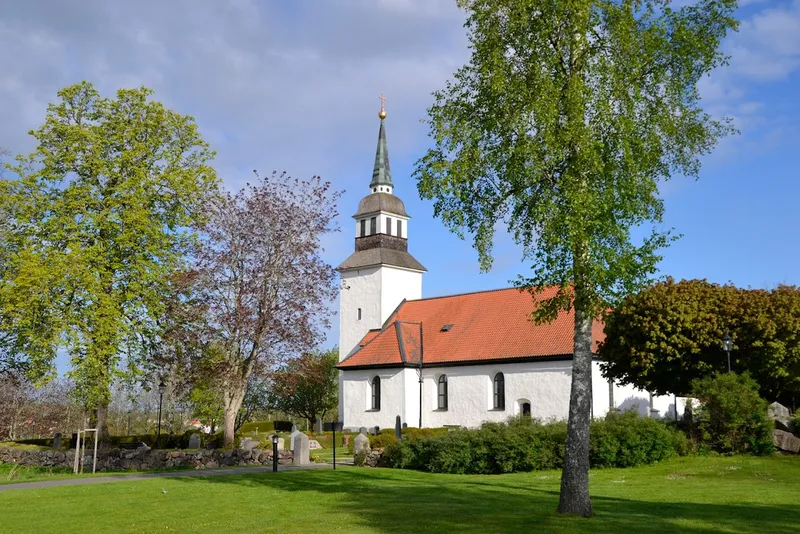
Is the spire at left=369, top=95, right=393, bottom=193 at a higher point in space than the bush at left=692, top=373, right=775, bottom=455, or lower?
higher

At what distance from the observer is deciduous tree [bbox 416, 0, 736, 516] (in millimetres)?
12766

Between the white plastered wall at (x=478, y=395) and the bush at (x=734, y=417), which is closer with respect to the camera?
the bush at (x=734, y=417)

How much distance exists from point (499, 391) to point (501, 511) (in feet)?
94.8

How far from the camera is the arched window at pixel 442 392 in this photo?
145 ft

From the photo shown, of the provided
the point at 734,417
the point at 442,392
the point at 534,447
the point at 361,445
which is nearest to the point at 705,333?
the point at 734,417

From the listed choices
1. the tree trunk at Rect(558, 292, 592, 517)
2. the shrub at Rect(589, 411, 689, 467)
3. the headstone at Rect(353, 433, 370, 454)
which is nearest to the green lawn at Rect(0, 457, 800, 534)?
the tree trunk at Rect(558, 292, 592, 517)

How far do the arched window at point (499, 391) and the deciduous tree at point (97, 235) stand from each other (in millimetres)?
19323

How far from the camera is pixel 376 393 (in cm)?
4647

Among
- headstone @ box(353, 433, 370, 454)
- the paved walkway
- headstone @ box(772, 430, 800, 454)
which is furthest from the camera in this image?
headstone @ box(353, 433, 370, 454)

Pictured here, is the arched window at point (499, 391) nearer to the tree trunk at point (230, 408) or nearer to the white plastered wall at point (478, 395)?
the white plastered wall at point (478, 395)

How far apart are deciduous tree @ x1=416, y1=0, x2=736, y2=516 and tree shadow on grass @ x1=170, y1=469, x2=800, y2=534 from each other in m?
1.02

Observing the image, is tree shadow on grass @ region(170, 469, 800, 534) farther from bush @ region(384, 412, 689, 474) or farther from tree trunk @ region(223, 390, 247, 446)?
tree trunk @ region(223, 390, 247, 446)

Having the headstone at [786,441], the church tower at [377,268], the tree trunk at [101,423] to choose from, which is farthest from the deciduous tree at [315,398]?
the headstone at [786,441]

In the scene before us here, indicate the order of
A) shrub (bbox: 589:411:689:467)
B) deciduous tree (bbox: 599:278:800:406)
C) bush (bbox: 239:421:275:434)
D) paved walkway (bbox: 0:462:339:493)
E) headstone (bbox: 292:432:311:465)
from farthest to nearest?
bush (bbox: 239:421:275:434) → deciduous tree (bbox: 599:278:800:406) → headstone (bbox: 292:432:311:465) → shrub (bbox: 589:411:689:467) → paved walkway (bbox: 0:462:339:493)
